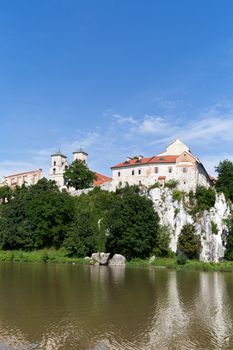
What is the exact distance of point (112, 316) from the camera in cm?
2034

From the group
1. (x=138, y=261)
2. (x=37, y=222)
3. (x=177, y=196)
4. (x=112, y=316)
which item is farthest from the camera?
(x=177, y=196)

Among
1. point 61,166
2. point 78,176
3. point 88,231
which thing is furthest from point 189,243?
point 61,166

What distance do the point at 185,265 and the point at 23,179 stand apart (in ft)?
184

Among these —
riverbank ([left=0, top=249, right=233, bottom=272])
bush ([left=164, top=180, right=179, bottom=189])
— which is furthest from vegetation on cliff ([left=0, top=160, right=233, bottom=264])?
riverbank ([left=0, top=249, right=233, bottom=272])

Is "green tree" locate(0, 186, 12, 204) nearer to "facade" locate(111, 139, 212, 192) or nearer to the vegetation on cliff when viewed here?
the vegetation on cliff

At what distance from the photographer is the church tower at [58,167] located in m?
92.5

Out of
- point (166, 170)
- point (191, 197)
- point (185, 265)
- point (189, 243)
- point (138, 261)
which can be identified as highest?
point (166, 170)

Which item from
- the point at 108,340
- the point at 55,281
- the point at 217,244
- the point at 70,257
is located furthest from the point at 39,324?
the point at 217,244

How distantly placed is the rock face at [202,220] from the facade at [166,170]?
11.7 feet

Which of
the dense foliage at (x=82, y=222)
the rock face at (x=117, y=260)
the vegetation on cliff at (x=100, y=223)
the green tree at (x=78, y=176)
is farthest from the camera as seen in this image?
the green tree at (x=78, y=176)

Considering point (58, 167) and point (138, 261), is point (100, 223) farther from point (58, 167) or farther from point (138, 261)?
point (58, 167)

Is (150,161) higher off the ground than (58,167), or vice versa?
(58,167)

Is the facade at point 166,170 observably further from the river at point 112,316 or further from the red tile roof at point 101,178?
the river at point 112,316

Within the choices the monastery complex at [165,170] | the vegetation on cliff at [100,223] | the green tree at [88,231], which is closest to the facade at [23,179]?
the vegetation on cliff at [100,223]
